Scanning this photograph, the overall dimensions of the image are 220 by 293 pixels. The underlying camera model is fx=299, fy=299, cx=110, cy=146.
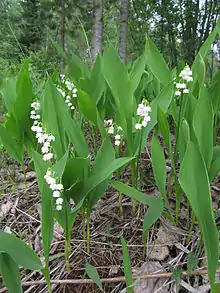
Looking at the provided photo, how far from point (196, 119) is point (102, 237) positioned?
0.54 m

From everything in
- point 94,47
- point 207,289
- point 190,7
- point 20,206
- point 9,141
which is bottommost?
point 207,289

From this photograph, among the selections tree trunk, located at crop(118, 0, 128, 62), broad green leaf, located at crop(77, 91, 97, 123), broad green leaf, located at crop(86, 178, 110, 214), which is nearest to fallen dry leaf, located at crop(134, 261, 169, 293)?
broad green leaf, located at crop(86, 178, 110, 214)

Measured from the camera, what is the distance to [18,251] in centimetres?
81

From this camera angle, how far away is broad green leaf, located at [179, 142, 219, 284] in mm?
737

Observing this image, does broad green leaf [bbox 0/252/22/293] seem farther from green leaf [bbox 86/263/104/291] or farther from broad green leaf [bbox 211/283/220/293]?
broad green leaf [bbox 211/283/220/293]

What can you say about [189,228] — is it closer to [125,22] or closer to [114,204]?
[114,204]

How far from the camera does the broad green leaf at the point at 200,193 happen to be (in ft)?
2.42

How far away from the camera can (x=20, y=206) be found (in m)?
1.41

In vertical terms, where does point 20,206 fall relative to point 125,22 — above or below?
below

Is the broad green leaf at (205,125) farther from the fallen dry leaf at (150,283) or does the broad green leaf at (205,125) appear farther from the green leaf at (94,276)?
the green leaf at (94,276)

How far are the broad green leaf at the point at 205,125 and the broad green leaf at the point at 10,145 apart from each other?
849 mm

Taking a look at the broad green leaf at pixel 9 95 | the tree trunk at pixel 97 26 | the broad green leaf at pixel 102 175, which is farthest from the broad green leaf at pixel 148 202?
the tree trunk at pixel 97 26

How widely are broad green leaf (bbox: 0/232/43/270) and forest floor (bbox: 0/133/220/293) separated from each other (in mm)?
184

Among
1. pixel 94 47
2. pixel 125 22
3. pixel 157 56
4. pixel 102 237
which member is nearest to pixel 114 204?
pixel 102 237
